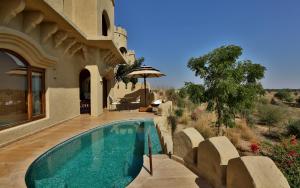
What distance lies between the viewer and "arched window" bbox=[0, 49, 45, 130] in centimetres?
664

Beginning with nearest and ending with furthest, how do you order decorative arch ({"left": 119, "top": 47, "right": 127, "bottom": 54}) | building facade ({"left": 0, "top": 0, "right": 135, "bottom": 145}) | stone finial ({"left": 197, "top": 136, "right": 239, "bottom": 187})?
1. stone finial ({"left": 197, "top": 136, "right": 239, "bottom": 187})
2. building facade ({"left": 0, "top": 0, "right": 135, "bottom": 145})
3. decorative arch ({"left": 119, "top": 47, "right": 127, "bottom": 54})

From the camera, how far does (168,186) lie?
10.8ft

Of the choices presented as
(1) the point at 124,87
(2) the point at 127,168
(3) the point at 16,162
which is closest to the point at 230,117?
(2) the point at 127,168

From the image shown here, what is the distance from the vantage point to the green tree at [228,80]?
684 centimetres

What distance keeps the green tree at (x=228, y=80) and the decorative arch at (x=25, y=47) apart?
18.2 feet

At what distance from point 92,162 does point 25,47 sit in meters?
4.48

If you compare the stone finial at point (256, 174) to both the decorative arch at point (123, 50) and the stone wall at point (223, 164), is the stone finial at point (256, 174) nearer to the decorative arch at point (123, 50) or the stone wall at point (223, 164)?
the stone wall at point (223, 164)

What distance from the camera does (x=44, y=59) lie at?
26.2 feet

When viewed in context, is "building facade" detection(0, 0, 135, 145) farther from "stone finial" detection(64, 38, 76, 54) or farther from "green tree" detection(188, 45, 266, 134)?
"green tree" detection(188, 45, 266, 134)

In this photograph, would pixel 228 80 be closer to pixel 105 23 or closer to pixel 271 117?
pixel 271 117

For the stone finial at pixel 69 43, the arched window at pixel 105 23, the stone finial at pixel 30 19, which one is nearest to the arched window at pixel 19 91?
the stone finial at pixel 30 19

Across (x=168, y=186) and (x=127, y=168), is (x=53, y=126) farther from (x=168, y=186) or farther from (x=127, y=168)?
(x=168, y=186)

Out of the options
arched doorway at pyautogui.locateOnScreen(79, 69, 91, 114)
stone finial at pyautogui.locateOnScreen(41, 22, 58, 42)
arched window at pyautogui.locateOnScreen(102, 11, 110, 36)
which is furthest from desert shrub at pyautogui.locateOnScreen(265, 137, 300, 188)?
arched window at pyautogui.locateOnScreen(102, 11, 110, 36)

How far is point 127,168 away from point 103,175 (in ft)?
2.09
